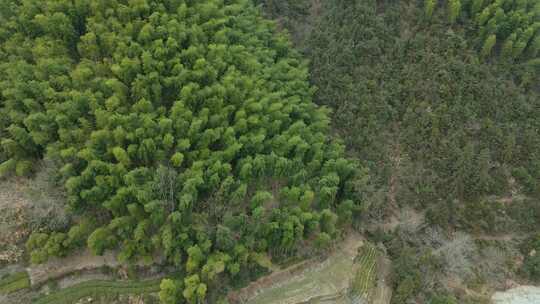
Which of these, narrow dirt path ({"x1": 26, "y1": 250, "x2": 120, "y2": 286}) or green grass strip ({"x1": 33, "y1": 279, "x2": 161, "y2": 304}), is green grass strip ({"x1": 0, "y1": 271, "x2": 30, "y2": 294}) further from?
green grass strip ({"x1": 33, "y1": 279, "x2": 161, "y2": 304})

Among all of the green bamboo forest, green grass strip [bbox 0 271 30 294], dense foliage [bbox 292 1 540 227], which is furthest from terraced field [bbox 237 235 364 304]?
green grass strip [bbox 0 271 30 294]

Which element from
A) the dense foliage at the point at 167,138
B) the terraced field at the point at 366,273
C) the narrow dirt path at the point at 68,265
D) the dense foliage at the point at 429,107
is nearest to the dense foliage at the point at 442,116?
the dense foliage at the point at 429,107

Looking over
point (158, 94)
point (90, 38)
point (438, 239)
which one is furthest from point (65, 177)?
point (438, 239)

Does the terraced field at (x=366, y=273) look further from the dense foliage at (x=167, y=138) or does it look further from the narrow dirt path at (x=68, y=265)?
the narrow dirt path at (x=68, y=265)

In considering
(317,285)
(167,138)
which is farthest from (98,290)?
(317,285)

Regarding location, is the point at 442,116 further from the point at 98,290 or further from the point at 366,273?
the point at 98,290

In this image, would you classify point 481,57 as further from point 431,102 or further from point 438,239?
point 438,239

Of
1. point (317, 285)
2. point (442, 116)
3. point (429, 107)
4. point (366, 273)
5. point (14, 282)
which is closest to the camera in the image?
point (14, 282)
